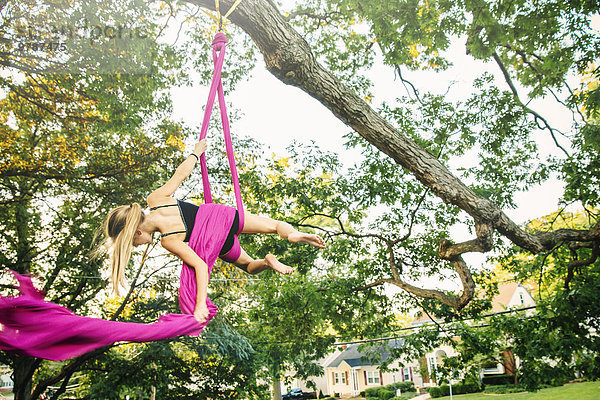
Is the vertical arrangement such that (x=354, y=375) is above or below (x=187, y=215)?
below

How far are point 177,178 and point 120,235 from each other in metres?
0.35

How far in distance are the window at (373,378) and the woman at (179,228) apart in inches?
1093

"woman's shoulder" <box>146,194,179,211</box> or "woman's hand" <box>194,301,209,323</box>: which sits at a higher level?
"woman's shoulder" <box>146,194,179,211</box>

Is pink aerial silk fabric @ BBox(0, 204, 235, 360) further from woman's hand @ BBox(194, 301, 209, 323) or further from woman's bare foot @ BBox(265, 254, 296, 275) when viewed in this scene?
woman's bare foot @ BBox(265, 254, 296, 275)

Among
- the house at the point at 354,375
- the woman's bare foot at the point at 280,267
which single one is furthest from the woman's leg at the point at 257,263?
the house at the point at 354,375

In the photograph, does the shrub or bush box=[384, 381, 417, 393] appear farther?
bush box=[384, 381, 417, 393]

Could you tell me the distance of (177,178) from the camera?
1.83 m

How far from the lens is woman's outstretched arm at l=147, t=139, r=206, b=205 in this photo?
5.86ft

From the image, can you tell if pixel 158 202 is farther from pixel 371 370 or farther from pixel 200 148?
pixel 371 370

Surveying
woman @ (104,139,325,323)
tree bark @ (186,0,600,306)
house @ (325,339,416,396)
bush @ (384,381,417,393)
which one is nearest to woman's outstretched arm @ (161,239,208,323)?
woman @ (104,139,325,323)

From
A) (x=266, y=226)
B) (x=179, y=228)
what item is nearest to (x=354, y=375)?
(x=266, y=226)

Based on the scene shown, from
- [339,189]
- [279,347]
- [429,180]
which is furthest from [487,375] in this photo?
[429,180]

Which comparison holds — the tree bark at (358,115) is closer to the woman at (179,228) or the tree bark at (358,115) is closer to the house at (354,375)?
the woman at (179,228)

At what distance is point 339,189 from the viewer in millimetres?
Answer: 6887
